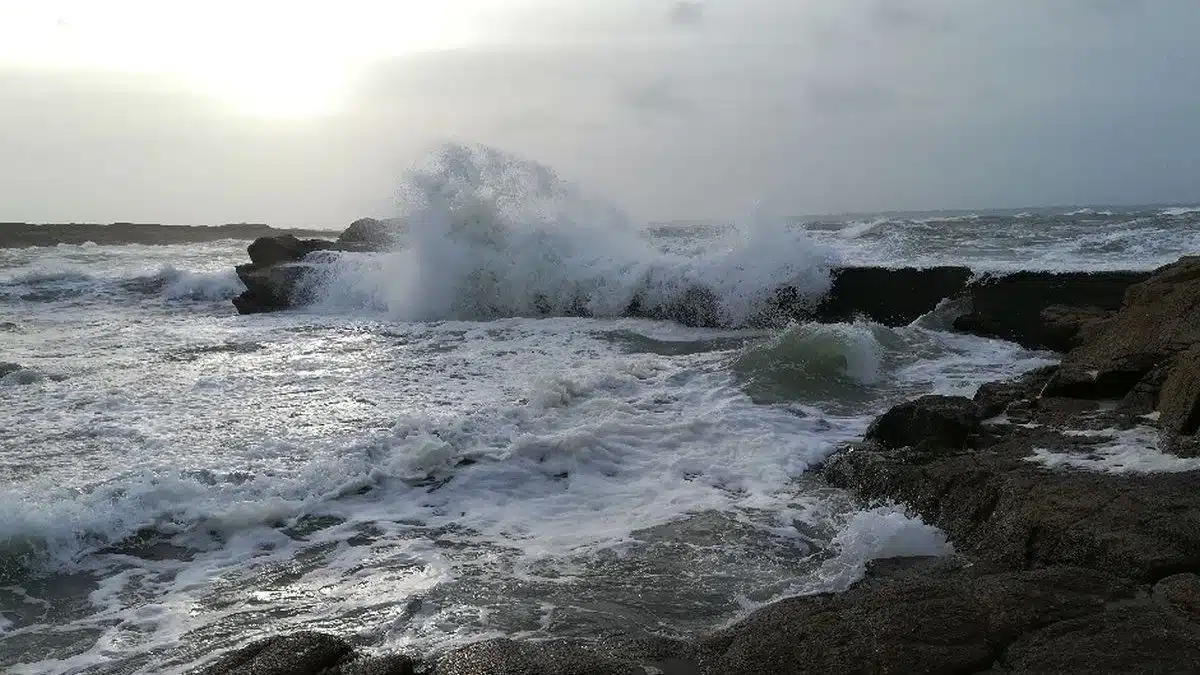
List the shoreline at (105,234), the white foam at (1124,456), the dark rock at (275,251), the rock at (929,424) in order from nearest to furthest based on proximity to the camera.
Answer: the white foam at (1124,456) < the rock at (929,424) < the dark rock at (275,251) < the shoreline at (105,234)

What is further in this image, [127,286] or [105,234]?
[105,234]

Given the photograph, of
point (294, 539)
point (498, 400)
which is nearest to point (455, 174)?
point (498, 400)

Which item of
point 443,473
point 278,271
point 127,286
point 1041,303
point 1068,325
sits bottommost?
point 443,473

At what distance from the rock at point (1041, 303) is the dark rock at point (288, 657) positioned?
8458mm

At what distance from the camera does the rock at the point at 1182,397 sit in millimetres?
4555

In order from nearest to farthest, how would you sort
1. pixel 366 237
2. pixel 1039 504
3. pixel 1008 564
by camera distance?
pixel 1008 564, pixel 1039 504, pixel 366 237

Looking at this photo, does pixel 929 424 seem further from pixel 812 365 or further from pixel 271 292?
pixel 271 292

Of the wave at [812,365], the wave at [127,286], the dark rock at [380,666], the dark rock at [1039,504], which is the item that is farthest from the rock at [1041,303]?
the wave at [127,286]

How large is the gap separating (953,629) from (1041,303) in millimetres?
8929

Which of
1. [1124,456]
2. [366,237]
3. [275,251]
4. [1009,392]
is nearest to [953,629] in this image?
[1124,456]

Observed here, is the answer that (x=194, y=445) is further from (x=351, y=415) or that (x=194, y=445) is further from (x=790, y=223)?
(x=790, y=223)

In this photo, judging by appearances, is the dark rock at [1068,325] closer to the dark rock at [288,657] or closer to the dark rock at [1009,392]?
the dark rock at [1009,392]

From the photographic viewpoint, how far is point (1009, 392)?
251 inches

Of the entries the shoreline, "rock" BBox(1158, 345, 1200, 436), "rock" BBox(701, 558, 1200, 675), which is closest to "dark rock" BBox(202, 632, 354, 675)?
"rock" BBox(701, 558, 1200, 675)
